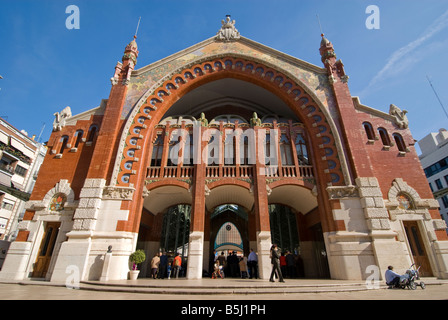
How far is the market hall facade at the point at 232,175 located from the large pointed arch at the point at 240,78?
0.28 ft

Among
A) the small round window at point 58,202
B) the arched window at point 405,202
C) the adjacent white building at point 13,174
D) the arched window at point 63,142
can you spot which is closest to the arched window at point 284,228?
the arched window at point 405,202

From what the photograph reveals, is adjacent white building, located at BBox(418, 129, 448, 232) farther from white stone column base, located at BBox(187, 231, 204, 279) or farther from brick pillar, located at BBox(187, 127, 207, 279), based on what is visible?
white stone column base, located at BBox(187, 231, 204, 279)

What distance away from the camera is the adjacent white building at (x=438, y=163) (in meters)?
35.4

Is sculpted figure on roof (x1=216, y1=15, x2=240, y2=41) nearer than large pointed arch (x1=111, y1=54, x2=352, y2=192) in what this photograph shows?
No

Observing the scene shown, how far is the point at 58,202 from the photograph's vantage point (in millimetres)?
14922

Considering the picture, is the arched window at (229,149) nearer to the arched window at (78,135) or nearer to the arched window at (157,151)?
the arched window at (157,151)

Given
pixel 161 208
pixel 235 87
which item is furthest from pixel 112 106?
pixel 235 87

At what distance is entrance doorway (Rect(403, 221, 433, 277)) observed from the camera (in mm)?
13087

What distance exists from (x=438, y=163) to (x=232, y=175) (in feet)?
130

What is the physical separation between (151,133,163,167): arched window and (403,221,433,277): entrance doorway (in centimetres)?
1704

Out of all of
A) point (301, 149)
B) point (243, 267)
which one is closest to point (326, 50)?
point (301, 149)

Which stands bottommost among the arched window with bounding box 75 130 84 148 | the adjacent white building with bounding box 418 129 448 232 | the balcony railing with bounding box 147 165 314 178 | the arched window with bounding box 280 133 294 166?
the balcony railing with bounding box 147 165 314 178

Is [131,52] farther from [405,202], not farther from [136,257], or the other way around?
[405,202]

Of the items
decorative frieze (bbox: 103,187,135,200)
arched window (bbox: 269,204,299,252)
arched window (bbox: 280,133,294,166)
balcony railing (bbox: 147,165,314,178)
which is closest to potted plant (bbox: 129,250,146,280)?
decorative frieze (bbox: 103,187,135,200)
